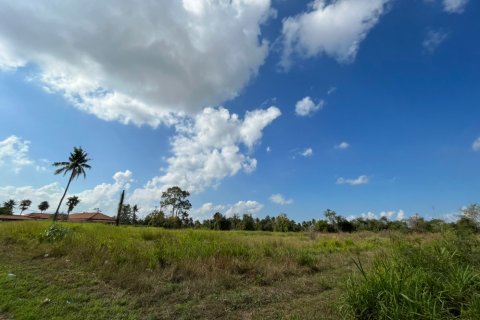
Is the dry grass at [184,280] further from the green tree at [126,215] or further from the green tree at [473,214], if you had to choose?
the green tree at [126,215]

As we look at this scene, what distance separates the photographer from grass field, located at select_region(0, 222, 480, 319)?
14.8ft

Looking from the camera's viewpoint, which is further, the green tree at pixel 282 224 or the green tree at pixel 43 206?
the green tree at pixel 43 206

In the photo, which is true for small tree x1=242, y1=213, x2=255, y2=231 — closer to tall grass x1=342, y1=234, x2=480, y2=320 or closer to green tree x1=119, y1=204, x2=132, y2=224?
green tree x1=119, y1=204, x2=132, y2=224

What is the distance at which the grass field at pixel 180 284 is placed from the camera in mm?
4516

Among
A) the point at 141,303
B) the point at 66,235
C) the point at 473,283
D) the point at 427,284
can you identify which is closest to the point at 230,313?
the point at 141,303

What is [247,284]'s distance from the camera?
247 inches

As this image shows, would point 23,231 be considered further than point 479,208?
Yes

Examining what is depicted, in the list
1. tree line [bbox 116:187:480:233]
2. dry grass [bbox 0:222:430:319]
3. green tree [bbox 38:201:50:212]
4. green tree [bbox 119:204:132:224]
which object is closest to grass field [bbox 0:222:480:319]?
dry grass [bbox 0:222:430:319]

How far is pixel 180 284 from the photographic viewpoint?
5.97 meters

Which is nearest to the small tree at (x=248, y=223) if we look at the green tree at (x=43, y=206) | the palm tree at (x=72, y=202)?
the palm tree at (x=72, y=202)

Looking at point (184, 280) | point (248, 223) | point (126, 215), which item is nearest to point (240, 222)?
point (248, 223)

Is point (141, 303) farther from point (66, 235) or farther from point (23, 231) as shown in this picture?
point (23, 231)

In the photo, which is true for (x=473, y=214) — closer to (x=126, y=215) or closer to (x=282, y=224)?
(x=282, y=224)

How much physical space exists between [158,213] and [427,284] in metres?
58.7
